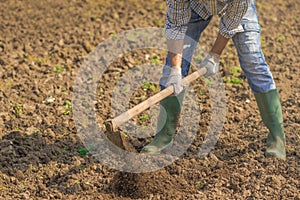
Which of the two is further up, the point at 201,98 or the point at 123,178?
the point at 201,98

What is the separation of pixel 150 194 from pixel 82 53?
7.31 ft

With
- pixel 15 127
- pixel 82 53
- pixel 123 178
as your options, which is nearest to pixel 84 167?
pixel 123 178

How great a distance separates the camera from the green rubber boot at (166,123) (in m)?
4.42

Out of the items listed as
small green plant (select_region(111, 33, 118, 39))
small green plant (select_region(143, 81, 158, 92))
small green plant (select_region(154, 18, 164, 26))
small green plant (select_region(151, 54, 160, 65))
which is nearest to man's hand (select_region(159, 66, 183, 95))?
small green plant (select_region(143, 81, 158, 92))

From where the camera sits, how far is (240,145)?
464 centimetres

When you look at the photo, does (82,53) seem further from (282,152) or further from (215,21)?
(282,152)

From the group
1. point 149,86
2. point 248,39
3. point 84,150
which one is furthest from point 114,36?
point 248,39

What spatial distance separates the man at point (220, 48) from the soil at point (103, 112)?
266 millimetres

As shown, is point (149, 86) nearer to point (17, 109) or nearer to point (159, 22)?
point (17, 109)

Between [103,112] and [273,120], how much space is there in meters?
1.53

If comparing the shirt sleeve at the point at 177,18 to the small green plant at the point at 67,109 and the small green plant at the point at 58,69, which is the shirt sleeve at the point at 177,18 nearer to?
the small green plant at the point at 67,109

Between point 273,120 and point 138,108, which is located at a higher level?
point 138,108

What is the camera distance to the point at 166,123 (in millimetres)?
4547

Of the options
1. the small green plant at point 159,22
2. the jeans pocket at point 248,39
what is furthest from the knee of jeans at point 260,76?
the small green plant at point 159,22
